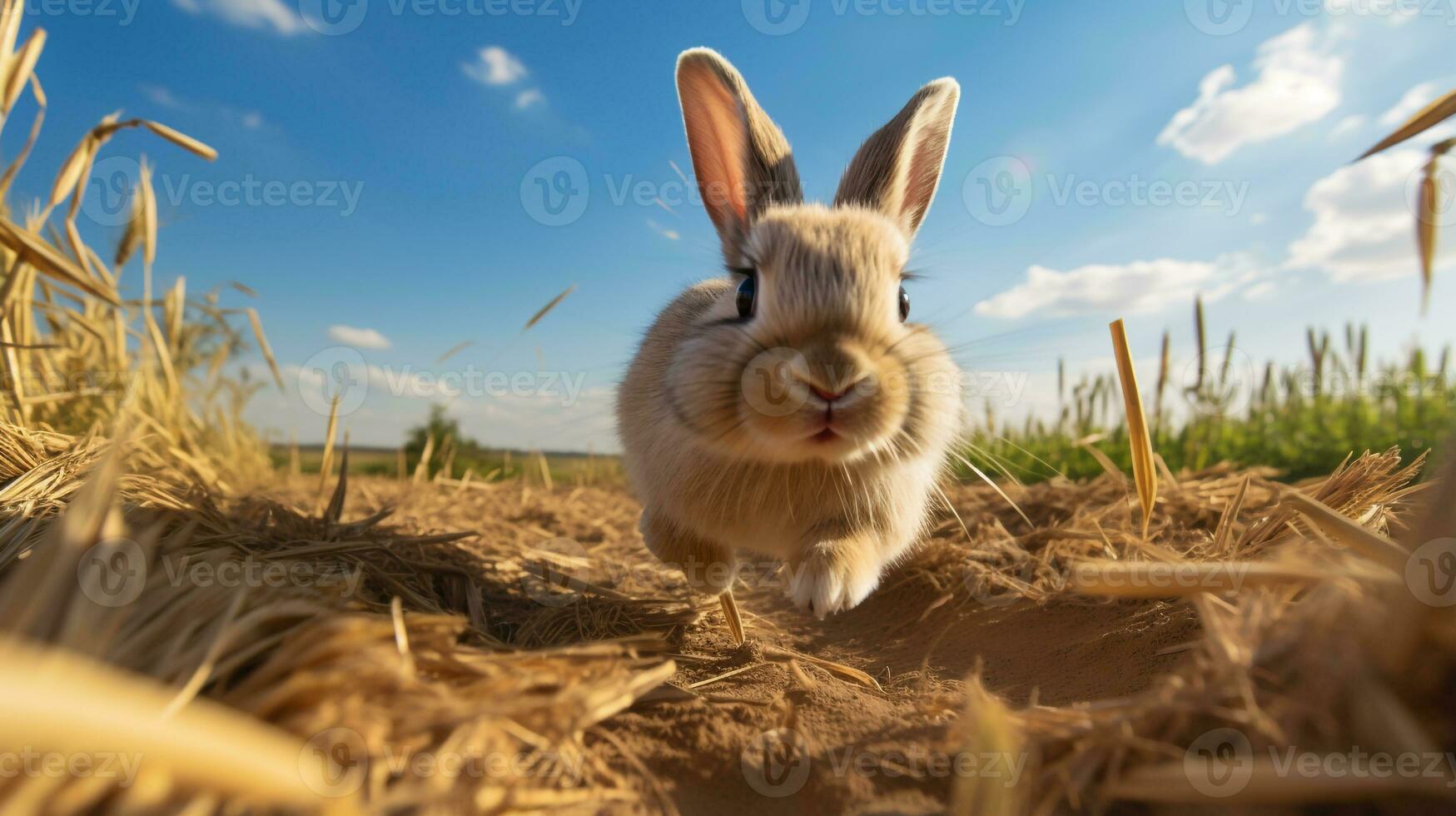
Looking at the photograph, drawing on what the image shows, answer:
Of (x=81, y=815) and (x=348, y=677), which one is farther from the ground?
(x=348, y=677)

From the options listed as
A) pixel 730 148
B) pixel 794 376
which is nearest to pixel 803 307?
pixel 794 376

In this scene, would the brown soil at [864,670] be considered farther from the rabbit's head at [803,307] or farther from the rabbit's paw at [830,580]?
the rabbit's head at [803,307]

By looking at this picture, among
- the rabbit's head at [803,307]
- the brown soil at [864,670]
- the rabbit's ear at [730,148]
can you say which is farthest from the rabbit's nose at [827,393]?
the rabbit's ear at [730,148]

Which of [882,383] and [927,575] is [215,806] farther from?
[927,575]

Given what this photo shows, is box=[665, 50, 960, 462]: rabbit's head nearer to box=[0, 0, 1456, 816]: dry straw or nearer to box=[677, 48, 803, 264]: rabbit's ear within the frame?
box=[677, 48, 803, 264]: rabbit's ear

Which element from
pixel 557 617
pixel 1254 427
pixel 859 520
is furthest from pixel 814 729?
pixel 1254 427

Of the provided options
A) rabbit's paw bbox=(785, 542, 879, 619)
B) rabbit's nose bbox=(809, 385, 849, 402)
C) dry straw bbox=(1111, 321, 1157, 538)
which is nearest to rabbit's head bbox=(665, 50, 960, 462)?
rabbit's nose bbox=(809, 385, 849, 402)
